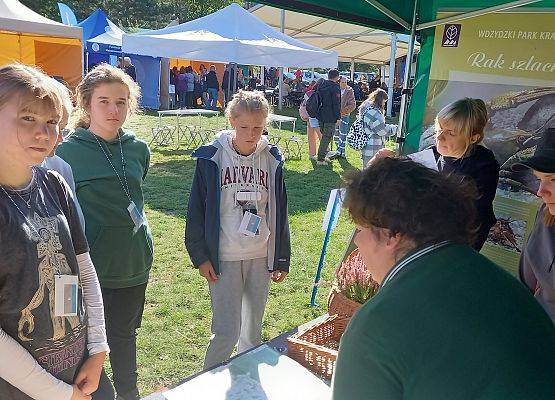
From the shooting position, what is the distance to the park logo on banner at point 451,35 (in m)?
3.22

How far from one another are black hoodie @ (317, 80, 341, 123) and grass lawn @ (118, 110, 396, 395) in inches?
64.2

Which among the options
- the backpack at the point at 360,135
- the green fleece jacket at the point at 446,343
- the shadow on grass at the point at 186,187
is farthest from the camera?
the backpack at the point at 360,135

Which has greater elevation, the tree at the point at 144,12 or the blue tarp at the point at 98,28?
the tree at the point at 144,12

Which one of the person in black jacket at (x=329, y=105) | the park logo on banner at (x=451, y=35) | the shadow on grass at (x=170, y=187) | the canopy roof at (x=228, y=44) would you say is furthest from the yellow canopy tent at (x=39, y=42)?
the park logo on banner at (x=451, y=35)

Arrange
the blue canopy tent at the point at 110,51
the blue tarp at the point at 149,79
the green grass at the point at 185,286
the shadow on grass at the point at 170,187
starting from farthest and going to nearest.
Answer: the blue tarp at the point at 149,79
the blue canopy tent at the point at 110,51
the shadow on grass at the point at 170,187
the green grass at the point at 185,286

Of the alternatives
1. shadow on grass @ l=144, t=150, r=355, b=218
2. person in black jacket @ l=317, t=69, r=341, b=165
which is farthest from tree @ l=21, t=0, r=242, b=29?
shadow on grass @ l=144, t=150, r=355, b=218

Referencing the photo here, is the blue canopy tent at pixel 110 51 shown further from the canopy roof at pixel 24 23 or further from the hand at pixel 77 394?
the hand at pixel 77 394

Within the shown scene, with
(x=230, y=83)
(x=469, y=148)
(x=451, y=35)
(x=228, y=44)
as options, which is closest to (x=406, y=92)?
(x=451, y=35)

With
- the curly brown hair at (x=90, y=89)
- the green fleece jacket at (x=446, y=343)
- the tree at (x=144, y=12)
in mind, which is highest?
the tree at (x=144, y=12)

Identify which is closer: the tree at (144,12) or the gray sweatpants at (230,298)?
the gray sweatpants at (230,298)

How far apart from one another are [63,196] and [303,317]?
258cm

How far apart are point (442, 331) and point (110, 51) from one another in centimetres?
1617

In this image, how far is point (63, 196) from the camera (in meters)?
1.54

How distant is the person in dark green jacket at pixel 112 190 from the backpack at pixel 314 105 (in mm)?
7034
